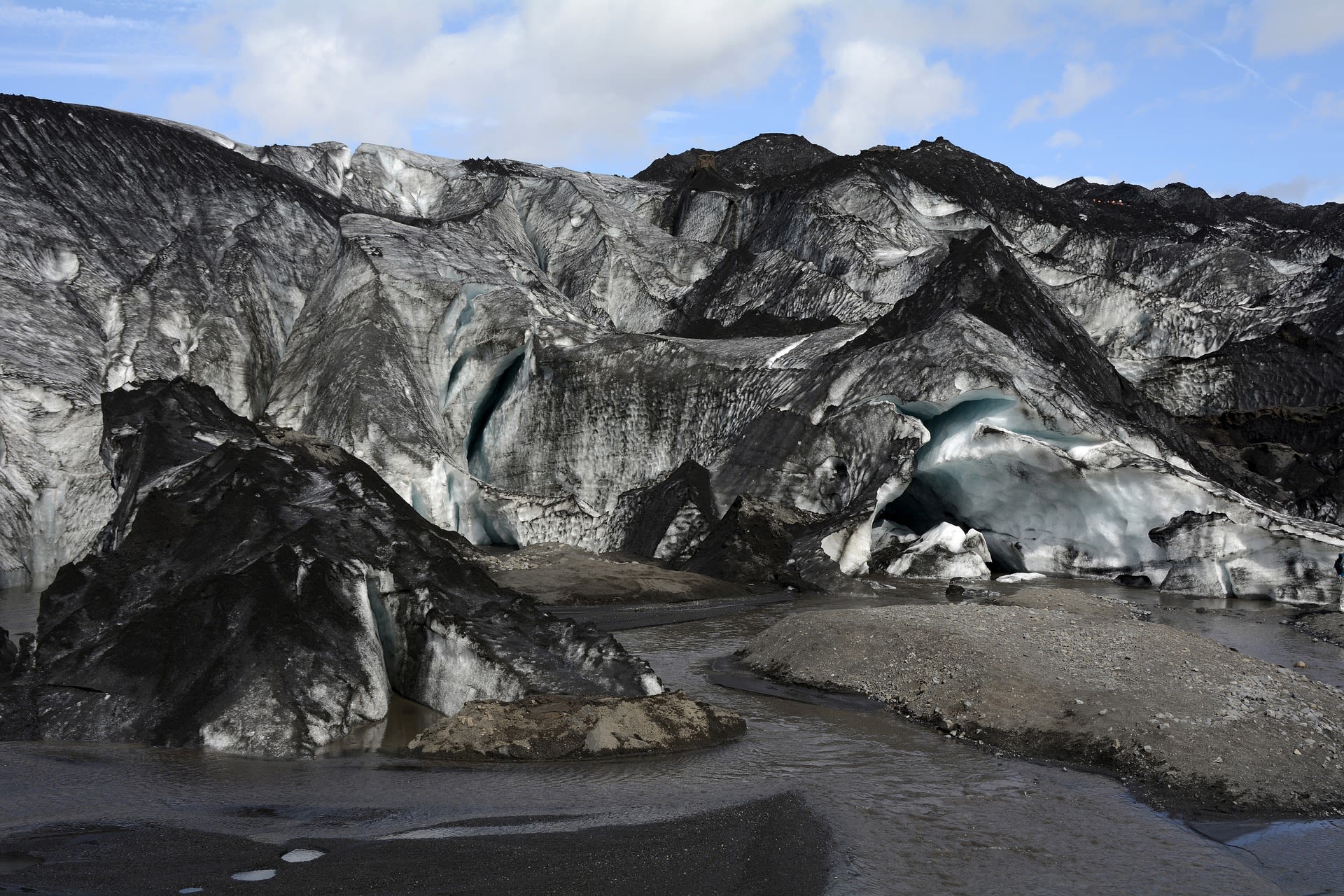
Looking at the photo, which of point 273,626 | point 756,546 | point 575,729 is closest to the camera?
point 575,729

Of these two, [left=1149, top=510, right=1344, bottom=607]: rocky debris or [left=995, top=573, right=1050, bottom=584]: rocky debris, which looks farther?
[left=995, top=573, right=1050, bottom=584]: rocky debris

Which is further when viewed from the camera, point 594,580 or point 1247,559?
point 1247,559

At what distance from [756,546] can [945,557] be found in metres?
3.34

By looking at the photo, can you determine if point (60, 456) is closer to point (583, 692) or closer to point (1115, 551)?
point (583, 692)

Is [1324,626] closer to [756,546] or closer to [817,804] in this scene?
[756,546]

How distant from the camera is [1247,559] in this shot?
17859 millimetres

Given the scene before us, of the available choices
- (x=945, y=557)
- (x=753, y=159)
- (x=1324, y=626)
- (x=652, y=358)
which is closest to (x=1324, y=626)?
(x=1324, y=626)

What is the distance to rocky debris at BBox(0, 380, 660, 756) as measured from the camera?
847 cm

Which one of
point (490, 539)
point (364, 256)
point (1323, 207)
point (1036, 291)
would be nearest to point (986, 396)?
point (1036, 291)

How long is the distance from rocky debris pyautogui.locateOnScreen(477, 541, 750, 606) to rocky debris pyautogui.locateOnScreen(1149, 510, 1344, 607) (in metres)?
6.99

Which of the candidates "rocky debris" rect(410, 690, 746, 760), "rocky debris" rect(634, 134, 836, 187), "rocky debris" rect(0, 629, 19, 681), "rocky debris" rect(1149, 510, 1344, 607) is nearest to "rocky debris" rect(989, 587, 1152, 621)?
"rocky debris" rect(1149, 510, 1344, 607)

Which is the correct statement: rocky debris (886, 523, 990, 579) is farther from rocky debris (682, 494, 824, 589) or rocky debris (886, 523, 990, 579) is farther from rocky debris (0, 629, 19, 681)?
rocky debris (0, 629, 19, 681)

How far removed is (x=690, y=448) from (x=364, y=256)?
954cm

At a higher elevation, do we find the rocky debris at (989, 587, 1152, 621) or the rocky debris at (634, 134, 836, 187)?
the rocky debris at (634, 134, 836, 187)
